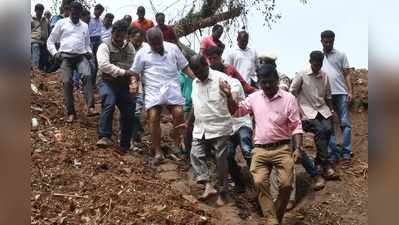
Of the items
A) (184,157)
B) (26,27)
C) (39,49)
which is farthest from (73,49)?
(26,27)

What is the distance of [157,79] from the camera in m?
7.56

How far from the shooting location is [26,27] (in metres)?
2.09

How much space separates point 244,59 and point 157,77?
1.72 m

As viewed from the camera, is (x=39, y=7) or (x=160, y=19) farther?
(x=39, y=7)

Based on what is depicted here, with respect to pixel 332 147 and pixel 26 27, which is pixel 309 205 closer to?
pixel 332 147

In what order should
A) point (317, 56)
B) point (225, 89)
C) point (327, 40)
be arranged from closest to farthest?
point (225, 89), point (317, 56), point (327, 40)

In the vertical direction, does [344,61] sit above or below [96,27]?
below

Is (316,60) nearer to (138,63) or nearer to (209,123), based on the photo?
(209,123)

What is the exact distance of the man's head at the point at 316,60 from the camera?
301 inches

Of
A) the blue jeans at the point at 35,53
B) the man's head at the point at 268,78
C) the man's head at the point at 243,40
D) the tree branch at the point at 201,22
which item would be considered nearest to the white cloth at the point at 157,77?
the man's head at the point at 243,40

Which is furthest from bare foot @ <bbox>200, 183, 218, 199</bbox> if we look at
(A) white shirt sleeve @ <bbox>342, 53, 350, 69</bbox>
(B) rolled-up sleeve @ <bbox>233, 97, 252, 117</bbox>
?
(A) white shirt sleeve @ <bbox>342, 53, 350, 69</bbox>

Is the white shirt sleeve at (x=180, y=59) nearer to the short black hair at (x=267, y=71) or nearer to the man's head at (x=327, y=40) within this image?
the short black hair at (x=267, y=71)

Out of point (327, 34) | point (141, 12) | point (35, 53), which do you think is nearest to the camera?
point (327, 34)

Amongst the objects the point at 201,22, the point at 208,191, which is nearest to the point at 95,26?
the point at 201,22
